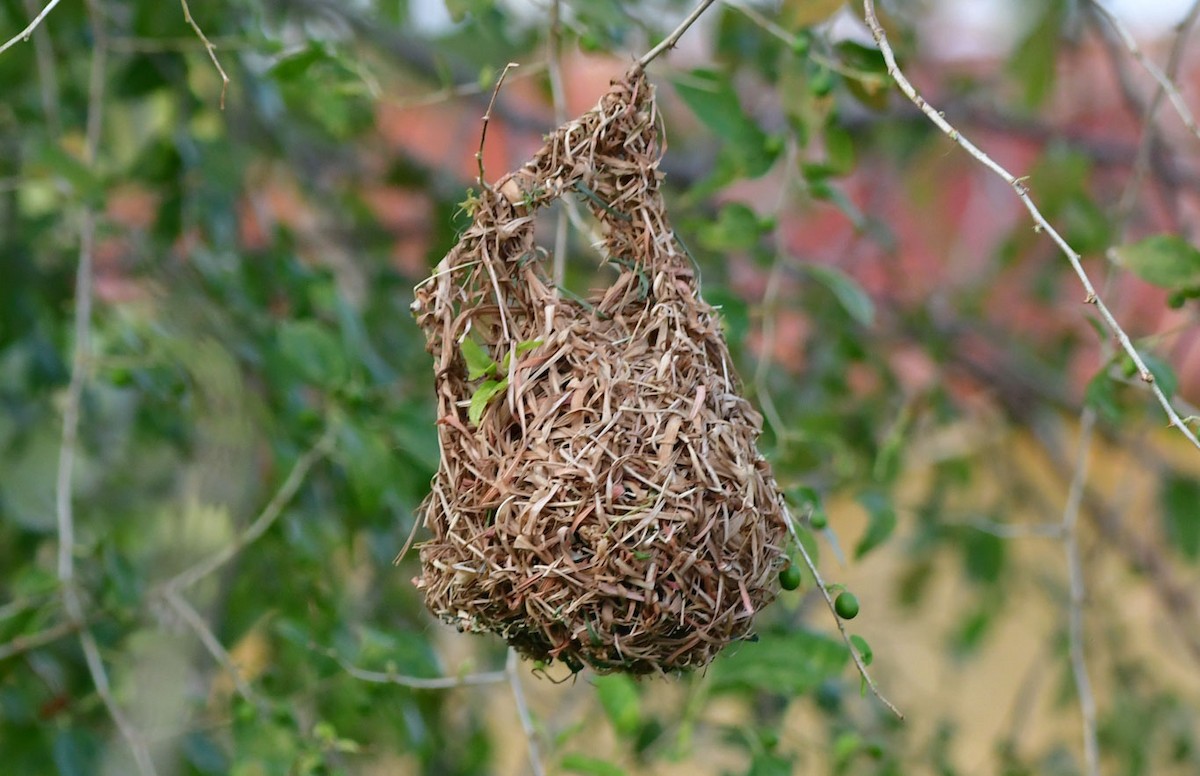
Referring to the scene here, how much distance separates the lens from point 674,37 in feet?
4.02

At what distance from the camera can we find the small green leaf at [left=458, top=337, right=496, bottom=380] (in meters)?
1.26

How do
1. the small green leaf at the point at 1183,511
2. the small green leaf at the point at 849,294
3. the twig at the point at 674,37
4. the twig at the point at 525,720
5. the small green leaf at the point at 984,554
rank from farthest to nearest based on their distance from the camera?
the small green leaf at the point at 984,554
the small green leaf at the point at 1183,511
the small green leaf at the point at 849,294
the twig at the point at 525,720
the twig at the point at 674,37

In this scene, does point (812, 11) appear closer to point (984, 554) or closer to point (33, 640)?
point (33, 640)

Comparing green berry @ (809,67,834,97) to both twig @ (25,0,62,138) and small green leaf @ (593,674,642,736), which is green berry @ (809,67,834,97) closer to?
small green leaf @ (593,674,642,736)

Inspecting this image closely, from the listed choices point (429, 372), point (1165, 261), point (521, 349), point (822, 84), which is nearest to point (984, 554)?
point (429, 372)

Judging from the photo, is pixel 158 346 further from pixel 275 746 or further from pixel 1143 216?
pixel 1143 216

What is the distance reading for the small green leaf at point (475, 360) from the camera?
4.13ft

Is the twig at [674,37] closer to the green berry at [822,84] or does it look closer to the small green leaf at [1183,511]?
the green berry at [822,84]

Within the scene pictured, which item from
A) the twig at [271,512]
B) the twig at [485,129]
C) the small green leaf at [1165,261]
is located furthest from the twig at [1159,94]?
the twig at [271,512]

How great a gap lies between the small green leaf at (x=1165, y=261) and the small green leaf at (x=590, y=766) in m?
0.93

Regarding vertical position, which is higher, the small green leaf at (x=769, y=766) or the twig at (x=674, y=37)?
the twig at (x=674, y=37)

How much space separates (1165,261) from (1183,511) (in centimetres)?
173

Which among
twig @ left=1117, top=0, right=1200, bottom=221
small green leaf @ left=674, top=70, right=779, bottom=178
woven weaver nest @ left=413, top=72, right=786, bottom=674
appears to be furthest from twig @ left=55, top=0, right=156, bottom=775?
twig @ left=1117, top=0, right=1200, bottom=221

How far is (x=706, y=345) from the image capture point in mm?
1349
